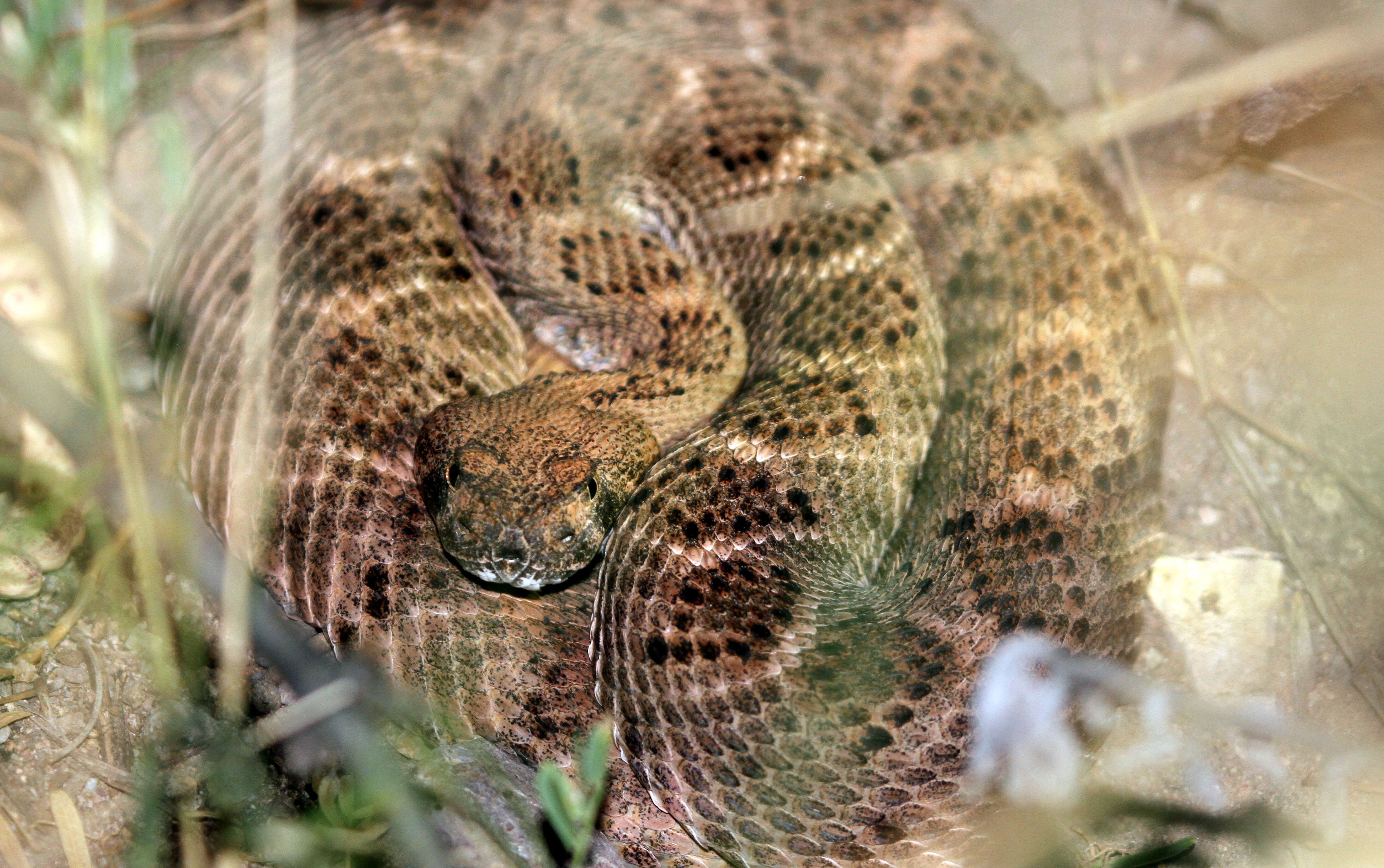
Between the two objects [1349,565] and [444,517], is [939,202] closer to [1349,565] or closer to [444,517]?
[1349,565]

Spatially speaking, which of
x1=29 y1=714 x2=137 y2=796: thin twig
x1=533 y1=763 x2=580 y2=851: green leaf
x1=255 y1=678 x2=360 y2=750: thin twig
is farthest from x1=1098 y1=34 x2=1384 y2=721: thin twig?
x1=29 y1=714 x2=137 y2=796: thin twig

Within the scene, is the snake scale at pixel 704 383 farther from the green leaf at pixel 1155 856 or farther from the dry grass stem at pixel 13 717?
the dry grass stem at pixel 13 717

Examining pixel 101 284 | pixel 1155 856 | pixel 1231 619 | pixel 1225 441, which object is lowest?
pixel 1231 619

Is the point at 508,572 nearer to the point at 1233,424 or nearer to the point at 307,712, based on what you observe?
the point at 307,712

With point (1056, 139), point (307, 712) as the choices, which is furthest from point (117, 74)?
point (1056, 139)

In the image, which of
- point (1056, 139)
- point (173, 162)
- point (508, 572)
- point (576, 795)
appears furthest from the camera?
point (1056, 139)

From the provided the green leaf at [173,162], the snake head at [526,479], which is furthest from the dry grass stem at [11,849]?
the green leaf at [173,162]

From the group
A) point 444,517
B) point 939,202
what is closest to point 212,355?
point 444,517
